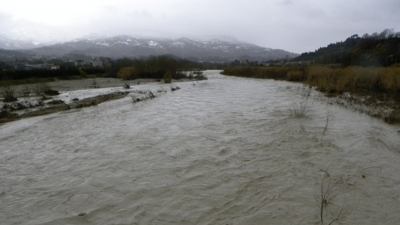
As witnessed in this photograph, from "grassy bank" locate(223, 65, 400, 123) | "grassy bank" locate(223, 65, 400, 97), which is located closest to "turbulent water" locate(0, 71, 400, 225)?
"grassy bank" locate(223, 65, 400, 123)

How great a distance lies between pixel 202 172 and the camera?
8711mm

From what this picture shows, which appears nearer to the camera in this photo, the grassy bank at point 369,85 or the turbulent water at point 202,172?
the turbulent water at point 202,172

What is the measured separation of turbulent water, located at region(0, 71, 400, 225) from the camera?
6363mm

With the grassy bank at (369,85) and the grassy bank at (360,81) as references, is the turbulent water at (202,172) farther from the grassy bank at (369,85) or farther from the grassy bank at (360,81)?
the grassy bank at (360,81)

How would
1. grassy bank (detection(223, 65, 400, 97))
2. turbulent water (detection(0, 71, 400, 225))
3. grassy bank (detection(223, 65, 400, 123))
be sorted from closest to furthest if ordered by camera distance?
turbulent water (detection(0, 71, 400, 225)) → grassy bank (detection(223, 65, 400, 123)) → grassy bank (detection(223, 65, 400, 97))

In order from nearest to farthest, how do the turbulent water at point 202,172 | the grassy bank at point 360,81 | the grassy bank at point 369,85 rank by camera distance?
the turbulent water at point 202,172 → the grassy bank at point 369,85 → the grassy bank at point 360,81

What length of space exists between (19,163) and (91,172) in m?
2.86

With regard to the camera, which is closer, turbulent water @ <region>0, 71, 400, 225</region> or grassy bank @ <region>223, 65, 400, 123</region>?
turbulent water @ <region>0, 71, 400, 225</region>

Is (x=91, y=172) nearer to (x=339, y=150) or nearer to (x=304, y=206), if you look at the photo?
(x=304, y=206)

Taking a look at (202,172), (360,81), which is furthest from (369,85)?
(202,172)

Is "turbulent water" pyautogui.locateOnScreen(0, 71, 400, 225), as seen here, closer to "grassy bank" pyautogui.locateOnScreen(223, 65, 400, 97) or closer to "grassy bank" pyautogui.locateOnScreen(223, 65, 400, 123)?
"grassy bank" pyautogui.locateOnScreen(223, 65, 400, 123)

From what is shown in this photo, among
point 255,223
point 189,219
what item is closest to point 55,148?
point 189,219

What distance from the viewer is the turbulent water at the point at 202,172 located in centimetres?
636

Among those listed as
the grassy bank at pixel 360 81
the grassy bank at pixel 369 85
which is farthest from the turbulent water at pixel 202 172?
the grassy bank at pixel 360 81
